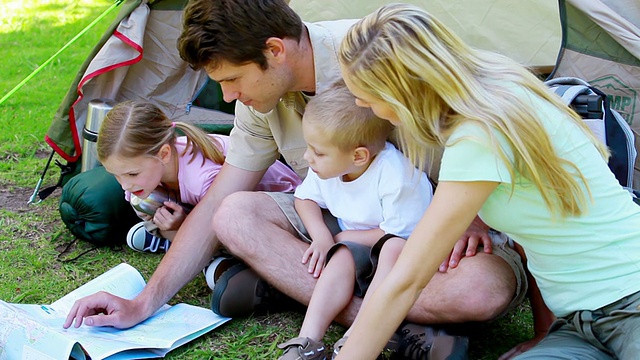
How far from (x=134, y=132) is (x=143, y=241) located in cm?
49

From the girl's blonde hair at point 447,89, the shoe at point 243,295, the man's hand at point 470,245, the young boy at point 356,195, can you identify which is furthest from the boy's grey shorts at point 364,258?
the girl's blonde hair at point 447,89

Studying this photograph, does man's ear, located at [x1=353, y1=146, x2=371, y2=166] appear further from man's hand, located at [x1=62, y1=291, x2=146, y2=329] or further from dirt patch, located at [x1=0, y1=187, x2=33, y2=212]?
dirt patch, located at [x1=0, y1=187, x2=33, y2=212]

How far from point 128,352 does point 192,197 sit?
30.4 inches

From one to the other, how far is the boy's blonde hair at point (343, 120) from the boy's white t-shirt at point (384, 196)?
0.08 m

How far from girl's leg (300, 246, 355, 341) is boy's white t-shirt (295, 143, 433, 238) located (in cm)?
13

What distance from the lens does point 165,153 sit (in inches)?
105

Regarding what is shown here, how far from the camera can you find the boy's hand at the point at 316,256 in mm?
2254

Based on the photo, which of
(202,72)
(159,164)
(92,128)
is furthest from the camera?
(202,72)

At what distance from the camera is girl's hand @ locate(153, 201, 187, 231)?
271 cm

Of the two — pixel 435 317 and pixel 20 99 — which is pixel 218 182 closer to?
pixel 435 317

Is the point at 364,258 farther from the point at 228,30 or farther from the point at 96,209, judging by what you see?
the point at 96,209

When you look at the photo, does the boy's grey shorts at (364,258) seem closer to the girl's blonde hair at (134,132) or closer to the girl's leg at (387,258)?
the girl's leg at (387,258)

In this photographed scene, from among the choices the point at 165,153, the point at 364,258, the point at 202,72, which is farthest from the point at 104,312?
the point at 202,72

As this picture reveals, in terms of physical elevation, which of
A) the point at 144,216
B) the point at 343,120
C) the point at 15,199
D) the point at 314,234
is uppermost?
the point at 343,120
